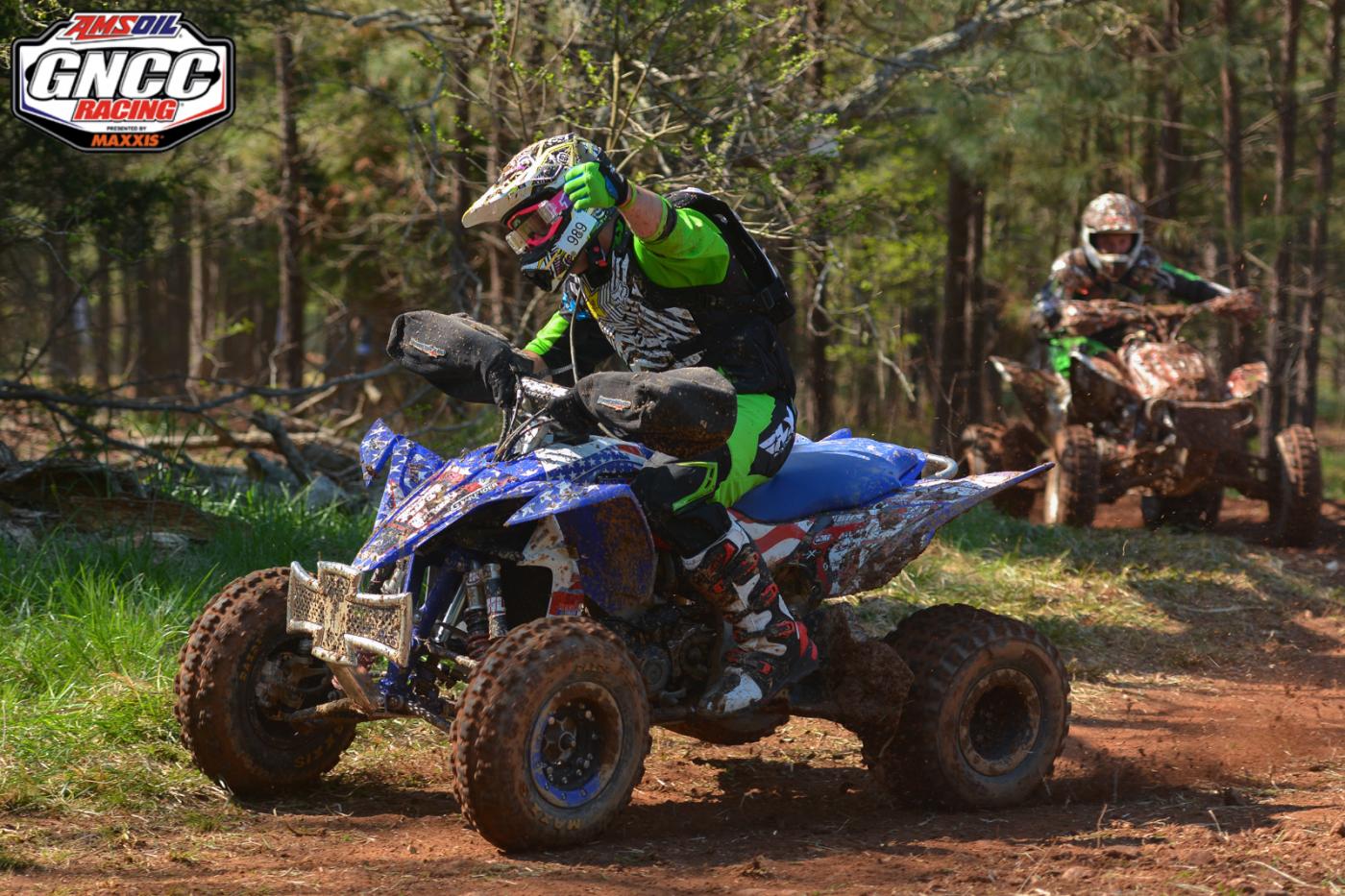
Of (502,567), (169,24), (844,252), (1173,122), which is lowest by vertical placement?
(502,567)

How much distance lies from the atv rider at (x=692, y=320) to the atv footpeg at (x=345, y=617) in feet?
2.76

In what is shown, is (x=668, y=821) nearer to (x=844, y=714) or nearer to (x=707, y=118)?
(x=844, y=714)

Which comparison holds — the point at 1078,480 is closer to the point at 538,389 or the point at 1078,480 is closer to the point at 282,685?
the point at 538,389

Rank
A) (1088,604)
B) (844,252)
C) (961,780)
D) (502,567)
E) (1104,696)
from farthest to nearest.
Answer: (844,252)
(1088,604)
(1104,696)
(961,780)
(502,567)

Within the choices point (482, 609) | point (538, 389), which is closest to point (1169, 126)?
point (538, 389)

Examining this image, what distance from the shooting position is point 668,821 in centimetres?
491

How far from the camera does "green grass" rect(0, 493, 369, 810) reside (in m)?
4.88

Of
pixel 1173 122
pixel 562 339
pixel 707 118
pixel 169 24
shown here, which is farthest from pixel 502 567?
pixel 1173 122

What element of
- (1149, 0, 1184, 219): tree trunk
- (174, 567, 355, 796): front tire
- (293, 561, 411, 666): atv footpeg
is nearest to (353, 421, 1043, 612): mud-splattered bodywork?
(293, 561, 411, 666): atv footpeg

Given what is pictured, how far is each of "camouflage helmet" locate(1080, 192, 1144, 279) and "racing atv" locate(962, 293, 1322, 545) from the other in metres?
0.31

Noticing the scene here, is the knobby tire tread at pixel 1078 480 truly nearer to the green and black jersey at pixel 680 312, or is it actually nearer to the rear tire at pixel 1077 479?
the rear tire at pixel 1077 479

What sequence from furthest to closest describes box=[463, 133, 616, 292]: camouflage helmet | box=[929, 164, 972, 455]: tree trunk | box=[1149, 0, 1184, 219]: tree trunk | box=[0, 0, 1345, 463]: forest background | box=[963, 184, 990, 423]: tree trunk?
box=[963, 184, 990, 423]: tree trunk → box=[929, 164, 972, 455]: tree trunk → box=[1149, 0, 1184, 219]: tree trunk → box=[0, 0, 1345, 463]: forest background → box=[463, 133, 616, 292]: camouflage helmet

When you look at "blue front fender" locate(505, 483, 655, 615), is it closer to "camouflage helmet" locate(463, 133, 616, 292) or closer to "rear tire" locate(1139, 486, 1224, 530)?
"camouflage helmet" locate(463, 133, 616, 292)

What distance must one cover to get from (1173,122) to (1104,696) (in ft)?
32.6
